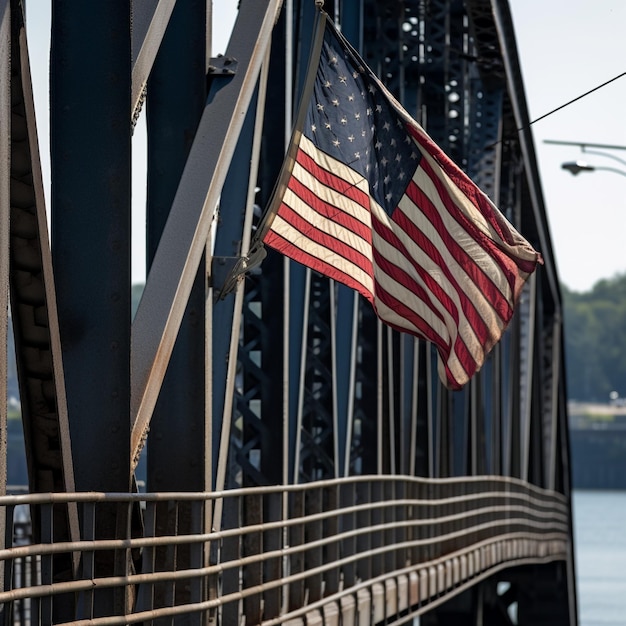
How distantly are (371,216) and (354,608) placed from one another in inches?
173

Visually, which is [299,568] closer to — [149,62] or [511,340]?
[149,62]

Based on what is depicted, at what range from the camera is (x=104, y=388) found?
959 cm

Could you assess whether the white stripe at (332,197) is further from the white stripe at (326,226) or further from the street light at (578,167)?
the street light at (578,167)

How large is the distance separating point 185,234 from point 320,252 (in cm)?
131

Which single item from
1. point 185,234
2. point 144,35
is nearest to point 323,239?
point 185,234

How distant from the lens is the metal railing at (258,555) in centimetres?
883

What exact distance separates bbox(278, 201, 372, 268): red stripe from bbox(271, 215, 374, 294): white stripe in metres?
0.02

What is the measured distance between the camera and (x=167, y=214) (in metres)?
11.3

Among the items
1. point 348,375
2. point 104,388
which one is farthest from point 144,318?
point 348,375

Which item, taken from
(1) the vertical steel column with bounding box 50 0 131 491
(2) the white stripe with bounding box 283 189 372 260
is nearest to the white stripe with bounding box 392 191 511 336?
(2) the white stripe with bounding box 283 189 372 260

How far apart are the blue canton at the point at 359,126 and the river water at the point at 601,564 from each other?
54.2 meters

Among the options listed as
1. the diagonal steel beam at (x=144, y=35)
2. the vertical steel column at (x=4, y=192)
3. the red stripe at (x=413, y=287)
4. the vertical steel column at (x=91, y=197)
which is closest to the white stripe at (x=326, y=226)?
the red stripe at (x=413, y=287)

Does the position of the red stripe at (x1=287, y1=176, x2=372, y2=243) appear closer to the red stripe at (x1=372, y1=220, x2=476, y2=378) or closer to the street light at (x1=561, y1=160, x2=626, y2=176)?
the red stripe at (x1=372, y1=220, x2=476, y2=378)

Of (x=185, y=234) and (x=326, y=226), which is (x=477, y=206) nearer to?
(x=326, y=226)
